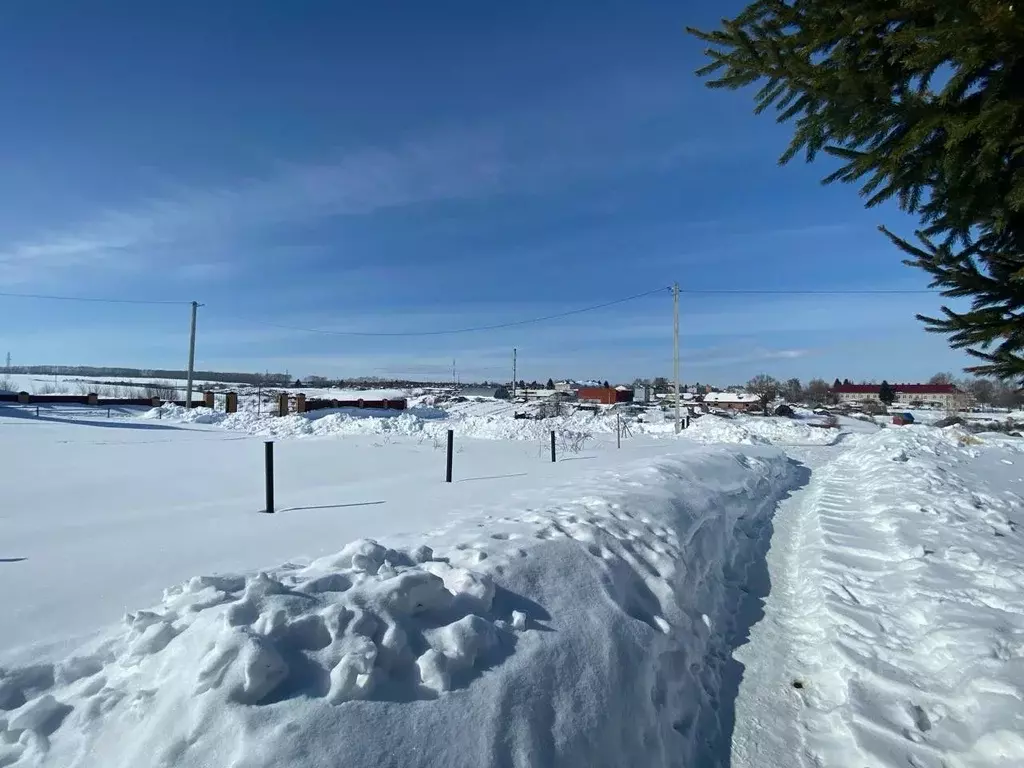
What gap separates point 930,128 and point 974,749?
3435mm

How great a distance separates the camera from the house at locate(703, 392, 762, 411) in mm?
65625

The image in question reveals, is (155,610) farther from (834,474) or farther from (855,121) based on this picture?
(834,474)

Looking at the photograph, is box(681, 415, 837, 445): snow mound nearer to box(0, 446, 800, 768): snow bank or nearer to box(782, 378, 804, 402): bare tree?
box(0, 446, 800, 768): snow bank

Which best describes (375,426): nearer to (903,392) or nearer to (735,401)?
(735,401)

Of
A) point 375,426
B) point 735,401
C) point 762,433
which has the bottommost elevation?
point 762,433

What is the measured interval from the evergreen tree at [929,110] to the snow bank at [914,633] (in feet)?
6.90

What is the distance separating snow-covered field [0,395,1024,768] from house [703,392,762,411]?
59.9 metres

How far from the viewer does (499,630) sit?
11.3ft

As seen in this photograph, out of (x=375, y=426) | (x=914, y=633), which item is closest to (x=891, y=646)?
(x=914, y=633)

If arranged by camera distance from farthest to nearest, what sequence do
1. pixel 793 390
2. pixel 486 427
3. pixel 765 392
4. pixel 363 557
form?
pixel 793 390 → pixel 765 392 → pixel 486 427 → pixel 363 557

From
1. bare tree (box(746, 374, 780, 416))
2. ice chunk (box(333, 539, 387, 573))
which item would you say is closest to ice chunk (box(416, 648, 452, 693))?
ice chunk (box(333, 539, 387, 573))

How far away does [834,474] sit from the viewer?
1530cm

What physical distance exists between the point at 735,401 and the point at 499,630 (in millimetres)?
72577

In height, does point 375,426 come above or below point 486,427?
above
